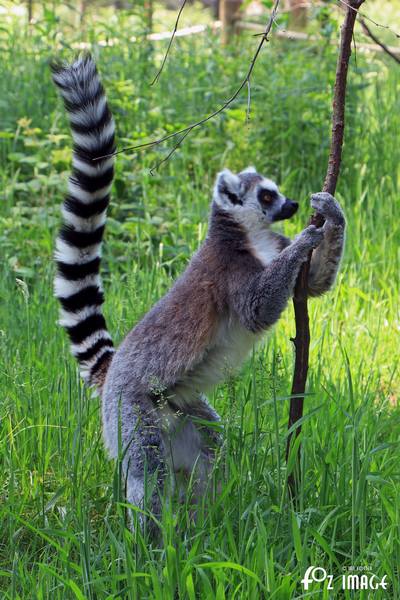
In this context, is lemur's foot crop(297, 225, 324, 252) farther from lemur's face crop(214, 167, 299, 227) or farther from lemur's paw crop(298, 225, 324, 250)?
lemur's face crop(214, 167, 299, 227)

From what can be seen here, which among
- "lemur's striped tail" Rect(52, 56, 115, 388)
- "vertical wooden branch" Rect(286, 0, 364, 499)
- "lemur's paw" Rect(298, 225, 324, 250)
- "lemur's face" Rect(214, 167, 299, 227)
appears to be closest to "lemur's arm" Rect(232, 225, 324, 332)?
"lemur's paw" Rect(298, 225, 324, 250)

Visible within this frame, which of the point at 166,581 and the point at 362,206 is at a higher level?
the point at 362,206

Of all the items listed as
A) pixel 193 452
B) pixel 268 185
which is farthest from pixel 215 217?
pixel 193 452

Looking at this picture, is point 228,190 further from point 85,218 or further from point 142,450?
point 142,450

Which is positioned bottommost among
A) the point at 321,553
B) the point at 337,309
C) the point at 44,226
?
the point at 321,553

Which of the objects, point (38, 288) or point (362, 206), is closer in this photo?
point (38, 288)

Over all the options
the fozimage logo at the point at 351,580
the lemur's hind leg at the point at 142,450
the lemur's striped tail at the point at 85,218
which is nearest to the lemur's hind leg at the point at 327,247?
the lemur's hind leg at the point at 142,450

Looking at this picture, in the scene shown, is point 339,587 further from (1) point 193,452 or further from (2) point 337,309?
(2) point 337,309

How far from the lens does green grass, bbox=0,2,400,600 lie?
2547 mm

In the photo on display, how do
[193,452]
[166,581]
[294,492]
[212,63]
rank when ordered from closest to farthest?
1. [166,581]
2. [294,492]
3. [193,452]
4. [212,63]

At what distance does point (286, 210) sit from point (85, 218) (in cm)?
79

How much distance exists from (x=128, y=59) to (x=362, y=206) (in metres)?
2.90

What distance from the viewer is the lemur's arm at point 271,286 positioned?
294cm

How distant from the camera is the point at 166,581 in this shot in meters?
2.38
